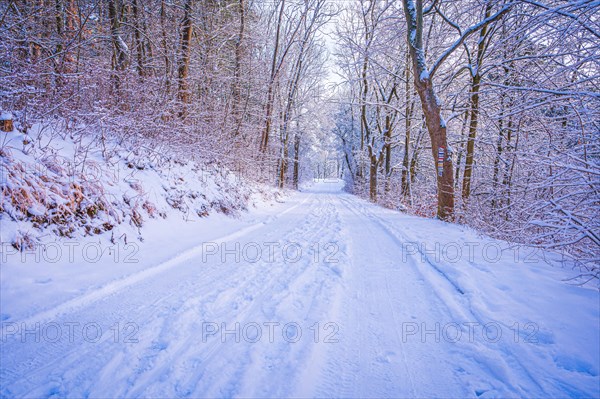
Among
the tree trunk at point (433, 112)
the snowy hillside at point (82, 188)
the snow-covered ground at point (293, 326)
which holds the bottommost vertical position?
the snow-covered ground at point (293, 326)

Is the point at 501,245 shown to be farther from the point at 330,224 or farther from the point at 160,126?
the point at 160,126

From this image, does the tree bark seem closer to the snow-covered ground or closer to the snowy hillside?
the snow-covered ground

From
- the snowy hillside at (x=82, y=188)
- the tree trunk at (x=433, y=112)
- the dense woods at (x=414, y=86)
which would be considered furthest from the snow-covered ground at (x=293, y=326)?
the tree trunk at (x=433, y=112)

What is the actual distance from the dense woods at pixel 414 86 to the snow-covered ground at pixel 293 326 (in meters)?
1.08

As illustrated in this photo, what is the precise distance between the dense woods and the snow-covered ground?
3.56ft

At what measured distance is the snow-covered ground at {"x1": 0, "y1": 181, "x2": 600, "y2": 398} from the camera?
145 centimetres

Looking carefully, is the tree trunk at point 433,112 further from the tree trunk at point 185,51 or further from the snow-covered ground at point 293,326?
the tree trunk at point 185,51

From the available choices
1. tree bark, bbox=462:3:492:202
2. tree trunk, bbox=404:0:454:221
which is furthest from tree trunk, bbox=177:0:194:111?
tree bark, bbox=462:3:492:202

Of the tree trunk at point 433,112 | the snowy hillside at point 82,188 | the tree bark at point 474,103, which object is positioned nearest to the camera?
the snowy hillside at point 82,188

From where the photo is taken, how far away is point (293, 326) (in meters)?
2.01

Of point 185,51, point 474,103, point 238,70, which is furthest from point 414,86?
point 185,51

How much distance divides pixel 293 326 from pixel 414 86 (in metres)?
9.34

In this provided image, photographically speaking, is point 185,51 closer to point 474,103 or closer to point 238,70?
point 238,70

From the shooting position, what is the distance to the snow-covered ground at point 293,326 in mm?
1451
